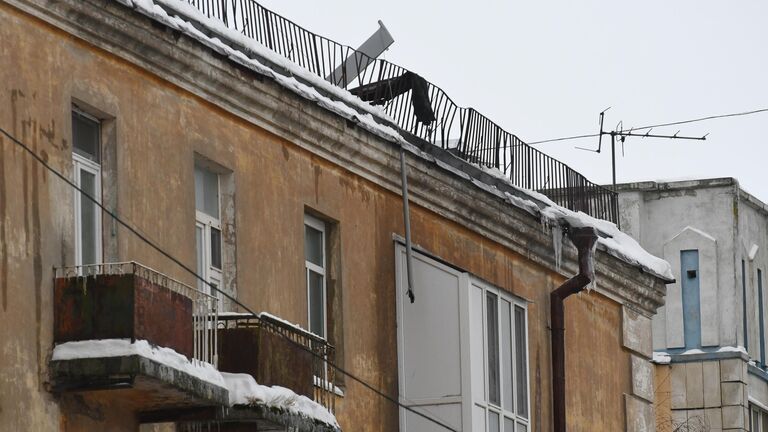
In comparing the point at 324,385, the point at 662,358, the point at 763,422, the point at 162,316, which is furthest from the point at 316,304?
the point at 763,422

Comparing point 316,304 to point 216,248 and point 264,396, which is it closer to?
point 216,248

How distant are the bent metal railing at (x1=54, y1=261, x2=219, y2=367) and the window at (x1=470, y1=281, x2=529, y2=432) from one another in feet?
14.4

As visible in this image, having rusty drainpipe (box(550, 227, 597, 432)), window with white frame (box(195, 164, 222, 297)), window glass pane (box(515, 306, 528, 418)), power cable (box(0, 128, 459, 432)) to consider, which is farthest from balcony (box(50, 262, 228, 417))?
rusty drainpipe (box(550, 227, 597, 432))

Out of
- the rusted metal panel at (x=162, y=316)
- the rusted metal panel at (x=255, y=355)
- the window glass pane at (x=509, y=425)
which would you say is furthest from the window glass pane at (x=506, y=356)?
the rusted metal panel at (x=162, y=316)

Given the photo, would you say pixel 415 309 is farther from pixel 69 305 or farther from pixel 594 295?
pixel 69 305

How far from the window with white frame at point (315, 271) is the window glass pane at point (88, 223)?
3785 mm

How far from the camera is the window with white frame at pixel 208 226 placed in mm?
19391

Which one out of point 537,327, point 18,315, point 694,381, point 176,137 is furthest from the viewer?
point 694,381

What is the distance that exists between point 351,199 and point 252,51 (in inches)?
95.8

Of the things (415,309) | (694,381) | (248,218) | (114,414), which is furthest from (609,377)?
(694,381)

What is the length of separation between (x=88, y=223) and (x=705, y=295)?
2360 cm

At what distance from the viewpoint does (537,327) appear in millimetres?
25188

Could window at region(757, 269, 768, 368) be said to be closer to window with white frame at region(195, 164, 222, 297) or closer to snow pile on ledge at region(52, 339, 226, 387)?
window with white frame at region(195, 164, 222, 297)

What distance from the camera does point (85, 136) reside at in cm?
1789
